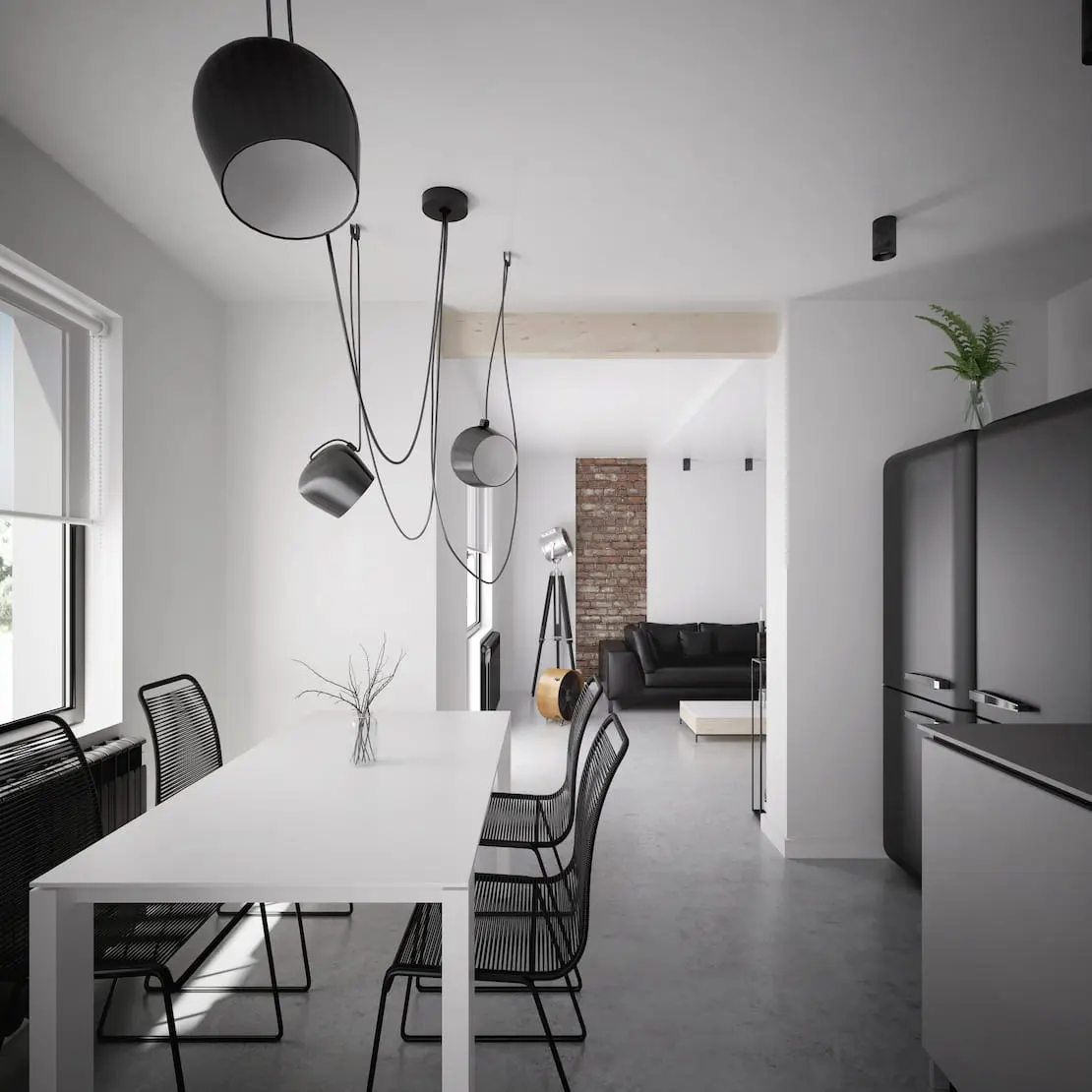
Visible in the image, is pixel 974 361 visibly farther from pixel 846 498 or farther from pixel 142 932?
pixel 142 932

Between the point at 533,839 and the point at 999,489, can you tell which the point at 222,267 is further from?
the point at 999,489

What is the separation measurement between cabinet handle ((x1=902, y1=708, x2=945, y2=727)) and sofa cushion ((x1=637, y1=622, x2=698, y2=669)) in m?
4.42

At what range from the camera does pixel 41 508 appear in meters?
2.67

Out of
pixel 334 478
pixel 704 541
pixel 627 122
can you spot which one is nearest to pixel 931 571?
pixel 627 122

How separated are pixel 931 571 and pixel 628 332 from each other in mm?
1786

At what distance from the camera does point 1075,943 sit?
1.44m

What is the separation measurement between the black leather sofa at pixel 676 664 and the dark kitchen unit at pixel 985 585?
3797 millimetres

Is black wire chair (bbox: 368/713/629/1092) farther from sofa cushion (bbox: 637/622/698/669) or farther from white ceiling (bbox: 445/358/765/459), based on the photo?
sofa cushion (bbox: 637/622/698/669)

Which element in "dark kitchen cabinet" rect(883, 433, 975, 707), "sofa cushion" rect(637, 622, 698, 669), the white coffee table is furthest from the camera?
"sofa cushion" rect(637, 622, 698, 669)

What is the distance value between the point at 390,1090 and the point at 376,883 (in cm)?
89

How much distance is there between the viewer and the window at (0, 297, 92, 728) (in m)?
2.52

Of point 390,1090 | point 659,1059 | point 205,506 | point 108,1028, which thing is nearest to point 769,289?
point 205,506

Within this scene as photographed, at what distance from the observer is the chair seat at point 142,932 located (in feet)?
5.96

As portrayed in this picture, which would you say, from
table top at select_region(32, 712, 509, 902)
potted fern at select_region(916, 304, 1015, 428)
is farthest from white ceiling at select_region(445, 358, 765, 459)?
table top at select_region(32, 712, 509, 902)
